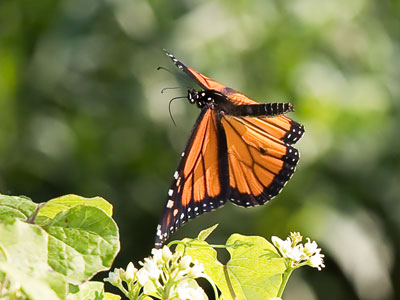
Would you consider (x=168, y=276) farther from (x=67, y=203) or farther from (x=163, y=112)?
(x=163, y=112)

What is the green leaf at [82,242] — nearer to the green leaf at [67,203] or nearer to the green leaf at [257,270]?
the green leaf at [67,203]

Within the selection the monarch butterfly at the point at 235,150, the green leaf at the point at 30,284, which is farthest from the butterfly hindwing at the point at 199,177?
the green leaf at the point at 30,284

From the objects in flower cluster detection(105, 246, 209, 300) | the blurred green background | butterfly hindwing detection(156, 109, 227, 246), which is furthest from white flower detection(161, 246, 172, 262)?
the blurred green background

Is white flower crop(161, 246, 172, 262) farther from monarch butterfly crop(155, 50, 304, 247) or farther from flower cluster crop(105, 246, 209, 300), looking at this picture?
monarch butterfly crop(155, 50, 304, 247)

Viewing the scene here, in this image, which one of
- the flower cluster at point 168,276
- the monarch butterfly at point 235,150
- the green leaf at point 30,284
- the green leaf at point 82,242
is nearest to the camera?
the green leaf at point 30,284

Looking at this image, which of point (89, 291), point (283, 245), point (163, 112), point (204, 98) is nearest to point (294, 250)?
point (283, 245)

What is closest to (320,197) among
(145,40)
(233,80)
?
(233,80)

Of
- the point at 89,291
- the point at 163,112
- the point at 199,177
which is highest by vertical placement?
the point at 163,112
